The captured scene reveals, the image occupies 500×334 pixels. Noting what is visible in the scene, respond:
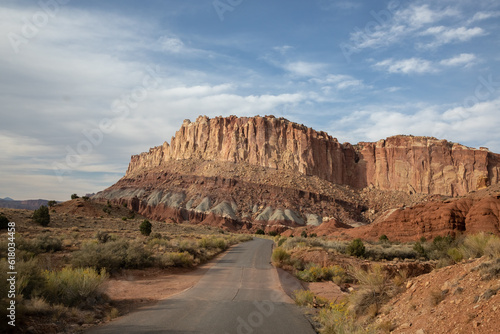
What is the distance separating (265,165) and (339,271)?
9903 cm

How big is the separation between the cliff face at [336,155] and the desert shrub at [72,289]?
10674 centimetres

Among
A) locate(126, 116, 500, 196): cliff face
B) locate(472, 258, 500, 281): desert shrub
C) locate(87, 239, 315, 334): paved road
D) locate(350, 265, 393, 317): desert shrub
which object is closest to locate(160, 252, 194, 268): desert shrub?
locate(87, 239, 315, 334): paved road

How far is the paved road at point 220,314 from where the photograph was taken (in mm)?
7393

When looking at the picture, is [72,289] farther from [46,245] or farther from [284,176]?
[284,176]

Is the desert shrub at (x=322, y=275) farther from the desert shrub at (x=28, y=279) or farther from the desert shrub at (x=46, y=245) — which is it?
the desert shrub at (x=46, y=245)

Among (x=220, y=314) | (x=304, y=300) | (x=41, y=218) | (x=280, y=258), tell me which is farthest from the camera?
(x=41, y=218)

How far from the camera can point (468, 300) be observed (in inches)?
235

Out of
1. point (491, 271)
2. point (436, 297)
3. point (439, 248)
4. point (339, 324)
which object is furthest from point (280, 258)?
point (491, 271)

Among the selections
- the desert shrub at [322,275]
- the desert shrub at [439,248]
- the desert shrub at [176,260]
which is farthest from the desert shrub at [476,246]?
the desert shrub at [176,260]

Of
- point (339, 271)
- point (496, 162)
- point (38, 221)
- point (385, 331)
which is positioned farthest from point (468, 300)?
point (496, 162)

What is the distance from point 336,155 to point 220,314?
412ft

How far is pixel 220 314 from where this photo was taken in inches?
342

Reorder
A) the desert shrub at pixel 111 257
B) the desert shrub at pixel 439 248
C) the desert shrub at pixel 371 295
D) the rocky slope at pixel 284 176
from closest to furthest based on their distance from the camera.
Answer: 1. the desert shrub at pixel 371 295
2. the desert shrub at pixel 111 257
3. the desert shrub at pixel 439 248
4. the rocky slope at pixel 284 176

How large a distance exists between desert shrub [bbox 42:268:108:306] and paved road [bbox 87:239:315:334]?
1520mm
